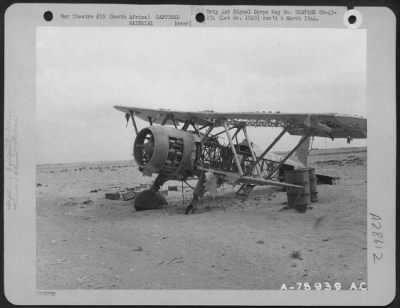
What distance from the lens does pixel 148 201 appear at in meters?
7.00

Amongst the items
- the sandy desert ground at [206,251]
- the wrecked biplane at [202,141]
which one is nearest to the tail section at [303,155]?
the wrecked biplane at [202,141]

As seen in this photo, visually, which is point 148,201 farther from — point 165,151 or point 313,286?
point 313,286

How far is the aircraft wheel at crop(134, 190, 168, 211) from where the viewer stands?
690 centimetres

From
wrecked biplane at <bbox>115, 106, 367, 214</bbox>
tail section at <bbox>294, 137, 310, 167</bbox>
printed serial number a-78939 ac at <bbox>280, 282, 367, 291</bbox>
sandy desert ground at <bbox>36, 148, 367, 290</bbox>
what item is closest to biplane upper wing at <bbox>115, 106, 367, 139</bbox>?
wrecked biplane at <bbox>115, 106, 367, 214</bbox>

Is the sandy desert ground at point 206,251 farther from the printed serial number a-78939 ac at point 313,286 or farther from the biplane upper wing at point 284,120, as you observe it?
the biplane upper wing at point 284,120

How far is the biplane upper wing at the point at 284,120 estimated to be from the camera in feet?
15.9

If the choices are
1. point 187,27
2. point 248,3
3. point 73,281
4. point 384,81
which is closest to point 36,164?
point 73,281

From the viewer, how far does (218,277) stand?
4082 mm

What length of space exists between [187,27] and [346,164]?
6.04m

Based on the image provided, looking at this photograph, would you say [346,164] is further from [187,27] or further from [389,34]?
[187,27]

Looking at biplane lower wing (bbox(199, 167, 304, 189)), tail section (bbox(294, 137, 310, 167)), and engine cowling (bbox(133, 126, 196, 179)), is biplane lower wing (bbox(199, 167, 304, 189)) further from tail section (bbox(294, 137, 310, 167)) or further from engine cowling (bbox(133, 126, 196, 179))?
tail section (bbox(294, 137, 310, 167))

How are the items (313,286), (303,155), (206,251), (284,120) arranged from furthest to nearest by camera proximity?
(303,155) < (284,120) < (206,251) < (313,286)

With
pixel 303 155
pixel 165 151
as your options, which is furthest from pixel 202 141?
pixel 303 155

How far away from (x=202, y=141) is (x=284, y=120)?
5.63 feet
